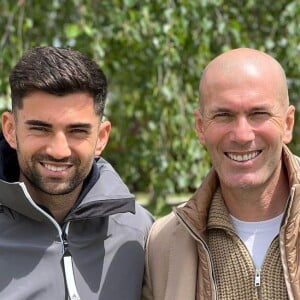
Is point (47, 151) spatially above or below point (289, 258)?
above

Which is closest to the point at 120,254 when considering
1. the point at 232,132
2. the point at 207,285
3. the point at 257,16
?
the point at 207,285

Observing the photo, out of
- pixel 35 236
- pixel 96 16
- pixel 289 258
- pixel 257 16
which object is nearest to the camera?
pixel 289 258

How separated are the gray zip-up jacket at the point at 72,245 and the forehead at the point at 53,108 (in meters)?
0.19

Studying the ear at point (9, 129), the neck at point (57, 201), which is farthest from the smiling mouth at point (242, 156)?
the ear at point (9, 129)

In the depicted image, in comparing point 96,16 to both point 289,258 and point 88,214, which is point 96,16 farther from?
point 289,258

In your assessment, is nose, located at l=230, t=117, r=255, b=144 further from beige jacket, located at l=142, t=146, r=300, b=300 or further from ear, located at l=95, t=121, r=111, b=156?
ear, located at l=95, t=121, r=111, b=156

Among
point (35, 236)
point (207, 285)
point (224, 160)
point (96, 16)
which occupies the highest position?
point (96, 16)

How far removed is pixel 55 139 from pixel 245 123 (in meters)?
0.51

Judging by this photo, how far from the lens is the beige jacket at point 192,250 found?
203 centimetres

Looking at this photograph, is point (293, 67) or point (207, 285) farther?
point (293, 67)

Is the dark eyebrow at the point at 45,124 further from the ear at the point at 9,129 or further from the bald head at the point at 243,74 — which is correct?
the bald head at the point at 243,74

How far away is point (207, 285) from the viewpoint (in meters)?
2.12

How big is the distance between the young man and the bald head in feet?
1.07

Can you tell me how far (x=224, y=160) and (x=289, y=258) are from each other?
311 mm
